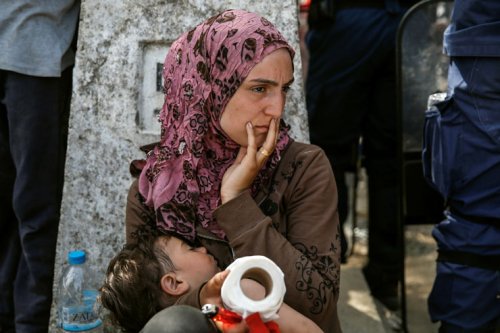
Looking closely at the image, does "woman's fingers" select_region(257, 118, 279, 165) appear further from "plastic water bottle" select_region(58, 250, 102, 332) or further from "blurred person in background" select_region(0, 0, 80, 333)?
"blurred person in background" select_region(0, 0, 80, 333)

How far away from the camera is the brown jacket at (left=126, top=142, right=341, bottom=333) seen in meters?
2.01

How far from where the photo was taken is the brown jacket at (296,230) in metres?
2.01

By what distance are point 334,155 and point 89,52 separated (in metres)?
1.63

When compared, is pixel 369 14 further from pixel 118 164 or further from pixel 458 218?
pixel 118 164

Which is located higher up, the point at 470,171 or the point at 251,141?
the point at 251,141

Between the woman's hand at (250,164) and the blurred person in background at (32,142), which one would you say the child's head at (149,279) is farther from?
the blurred person in background at (32,142)

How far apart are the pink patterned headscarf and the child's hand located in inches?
13.4

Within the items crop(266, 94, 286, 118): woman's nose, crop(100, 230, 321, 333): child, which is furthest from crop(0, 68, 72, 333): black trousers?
crop(266, 94, 286, 118): woman's nose

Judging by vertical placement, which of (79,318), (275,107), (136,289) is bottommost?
(79,318)

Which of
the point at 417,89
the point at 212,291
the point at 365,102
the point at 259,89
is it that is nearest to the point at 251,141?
the point at 259,89

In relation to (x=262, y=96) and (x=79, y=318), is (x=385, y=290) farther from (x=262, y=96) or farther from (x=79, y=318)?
(x=262, y=96)

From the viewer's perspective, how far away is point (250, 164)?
212 centimetres

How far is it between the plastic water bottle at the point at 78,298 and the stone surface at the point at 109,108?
0.21 ft

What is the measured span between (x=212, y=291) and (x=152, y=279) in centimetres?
26
